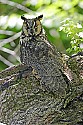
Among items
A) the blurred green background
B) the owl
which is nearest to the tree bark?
the owl

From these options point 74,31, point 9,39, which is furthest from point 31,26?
point 9,39

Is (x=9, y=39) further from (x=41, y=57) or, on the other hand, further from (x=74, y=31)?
(x=41, y=57)

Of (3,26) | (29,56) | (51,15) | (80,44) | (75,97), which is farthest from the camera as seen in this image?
(3,26)

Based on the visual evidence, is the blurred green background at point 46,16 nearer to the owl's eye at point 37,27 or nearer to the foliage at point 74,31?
the foliage at point 74,31

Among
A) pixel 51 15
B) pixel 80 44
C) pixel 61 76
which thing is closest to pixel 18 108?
pixel 61 76

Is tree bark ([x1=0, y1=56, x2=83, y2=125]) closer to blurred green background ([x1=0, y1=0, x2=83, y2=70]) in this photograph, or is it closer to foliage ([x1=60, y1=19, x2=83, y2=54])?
foliage ([x1=60, y1=19, x2=83, y2=54])

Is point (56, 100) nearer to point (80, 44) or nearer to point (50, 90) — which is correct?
point (50, 90)
